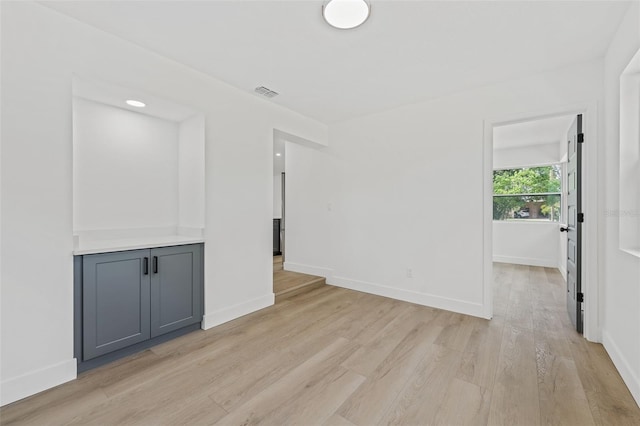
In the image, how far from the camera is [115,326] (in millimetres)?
2154

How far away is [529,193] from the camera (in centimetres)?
610

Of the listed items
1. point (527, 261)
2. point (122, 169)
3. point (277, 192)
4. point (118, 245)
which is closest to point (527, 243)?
point (527, 261)

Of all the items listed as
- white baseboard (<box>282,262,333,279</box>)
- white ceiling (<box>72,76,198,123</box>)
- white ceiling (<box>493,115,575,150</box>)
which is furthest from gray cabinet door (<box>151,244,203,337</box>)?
white ceiling (<box>493,115,575,150</box>)

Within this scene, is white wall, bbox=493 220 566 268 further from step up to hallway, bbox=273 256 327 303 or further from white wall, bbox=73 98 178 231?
white wall, bbox=73 98 178 231

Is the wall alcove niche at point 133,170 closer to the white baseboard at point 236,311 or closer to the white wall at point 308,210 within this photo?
the white baseboard at point 236,311

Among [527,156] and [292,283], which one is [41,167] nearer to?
[292,283]

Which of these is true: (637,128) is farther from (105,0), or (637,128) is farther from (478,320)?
(105,0)

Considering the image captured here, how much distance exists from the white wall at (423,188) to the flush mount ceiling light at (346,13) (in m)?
1.80

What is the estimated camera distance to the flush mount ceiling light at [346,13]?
1814 mm

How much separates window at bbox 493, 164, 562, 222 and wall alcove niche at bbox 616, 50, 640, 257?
457 centimetres

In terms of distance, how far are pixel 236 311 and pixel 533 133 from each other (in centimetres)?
579

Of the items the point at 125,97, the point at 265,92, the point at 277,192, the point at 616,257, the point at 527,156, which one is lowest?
the point at 616,257

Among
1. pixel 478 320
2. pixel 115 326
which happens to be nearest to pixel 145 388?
pixel 115 326

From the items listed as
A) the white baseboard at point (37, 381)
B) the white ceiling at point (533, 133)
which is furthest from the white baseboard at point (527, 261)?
the white baseboard at point (37, 381)
